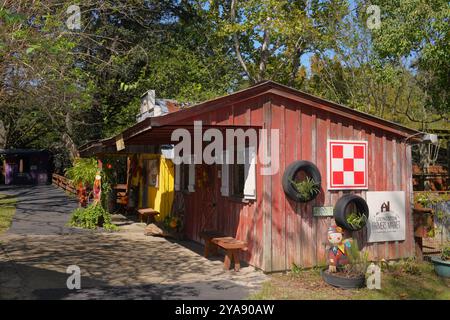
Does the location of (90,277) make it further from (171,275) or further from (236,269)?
(236,269)

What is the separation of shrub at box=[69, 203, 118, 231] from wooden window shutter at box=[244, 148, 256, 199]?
610 cm

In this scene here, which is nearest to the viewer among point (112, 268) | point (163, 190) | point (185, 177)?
point (112, 268)

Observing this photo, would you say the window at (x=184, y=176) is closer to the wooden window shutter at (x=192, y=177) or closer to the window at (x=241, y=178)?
the wooden window shutter at (x=192, y=177)

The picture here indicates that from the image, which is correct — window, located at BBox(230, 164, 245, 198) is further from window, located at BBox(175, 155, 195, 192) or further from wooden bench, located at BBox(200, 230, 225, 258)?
window, located at BBox(175, 155, 195, 192)

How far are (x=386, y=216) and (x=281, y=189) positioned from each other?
100 inches

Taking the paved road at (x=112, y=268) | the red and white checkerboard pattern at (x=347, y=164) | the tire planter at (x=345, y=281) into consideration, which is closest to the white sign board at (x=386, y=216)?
the red and white checkerboard pattern at (x=347, y=164)

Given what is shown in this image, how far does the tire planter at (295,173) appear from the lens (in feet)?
26.0

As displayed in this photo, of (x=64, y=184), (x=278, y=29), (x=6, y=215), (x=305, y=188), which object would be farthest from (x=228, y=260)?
(x=64, y=184)

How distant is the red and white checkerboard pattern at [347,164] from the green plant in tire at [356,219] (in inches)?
21.9

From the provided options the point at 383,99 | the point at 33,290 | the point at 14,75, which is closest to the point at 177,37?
the point at 383,99

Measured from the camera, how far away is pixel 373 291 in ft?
22.4

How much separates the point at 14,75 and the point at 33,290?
645cm

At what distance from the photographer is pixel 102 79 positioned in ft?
82.3

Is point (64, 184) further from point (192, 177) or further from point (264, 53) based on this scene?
point (192, 177)
